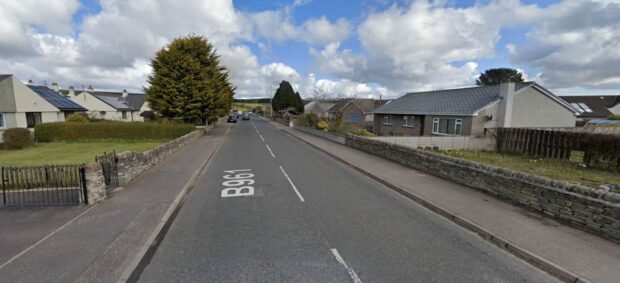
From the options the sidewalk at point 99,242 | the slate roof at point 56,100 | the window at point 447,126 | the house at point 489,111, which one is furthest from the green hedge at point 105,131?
the window at point 447,126

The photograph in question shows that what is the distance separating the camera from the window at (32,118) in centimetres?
2350

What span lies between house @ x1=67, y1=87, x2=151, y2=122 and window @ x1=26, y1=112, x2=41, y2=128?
35.0 ft

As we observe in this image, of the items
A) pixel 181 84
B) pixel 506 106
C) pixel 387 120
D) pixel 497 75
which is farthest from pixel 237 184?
pixel 497 75

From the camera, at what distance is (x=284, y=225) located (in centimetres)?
548

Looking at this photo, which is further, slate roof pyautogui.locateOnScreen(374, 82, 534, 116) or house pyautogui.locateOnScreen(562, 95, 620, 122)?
house pyautogui.locateOnScreen(562, 95, 620, 122)

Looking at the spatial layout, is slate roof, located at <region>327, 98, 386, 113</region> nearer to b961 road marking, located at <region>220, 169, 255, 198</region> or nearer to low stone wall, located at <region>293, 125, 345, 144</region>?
low stone wall, located at <region>293, 125, 345, 144</region>

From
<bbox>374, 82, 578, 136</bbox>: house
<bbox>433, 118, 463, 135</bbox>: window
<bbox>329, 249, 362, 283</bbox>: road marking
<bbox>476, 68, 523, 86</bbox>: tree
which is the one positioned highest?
<bbox>476, 68, 523, 86</bbox>: tree

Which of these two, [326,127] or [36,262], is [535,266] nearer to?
[36,262]

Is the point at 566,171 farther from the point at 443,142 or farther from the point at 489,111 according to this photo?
the point at 489,111

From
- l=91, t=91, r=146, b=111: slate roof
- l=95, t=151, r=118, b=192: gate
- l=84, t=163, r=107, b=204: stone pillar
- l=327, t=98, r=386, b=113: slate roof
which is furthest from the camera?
l=327, t=98, r=386, b=113: slate roof

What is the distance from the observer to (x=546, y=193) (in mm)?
5781

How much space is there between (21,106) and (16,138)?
25.4ft

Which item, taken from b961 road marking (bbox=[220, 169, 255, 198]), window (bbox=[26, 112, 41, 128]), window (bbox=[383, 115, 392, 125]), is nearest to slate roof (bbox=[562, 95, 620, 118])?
window (bbox=[383, 115, 392, 125])

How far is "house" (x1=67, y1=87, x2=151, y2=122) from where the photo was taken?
40281 mm
